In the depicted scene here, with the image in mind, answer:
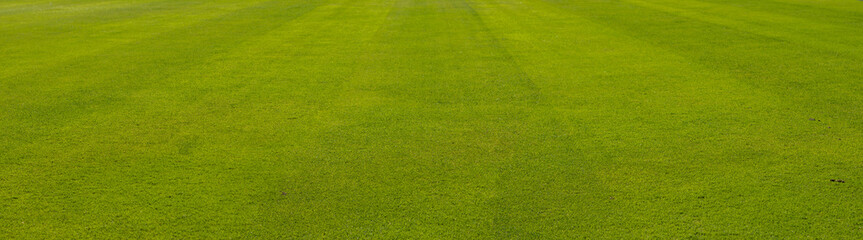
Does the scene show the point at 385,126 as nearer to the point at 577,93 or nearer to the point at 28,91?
the point at 577,93

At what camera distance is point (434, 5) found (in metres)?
16.7

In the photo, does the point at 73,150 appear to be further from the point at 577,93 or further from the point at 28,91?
the point at 577,93

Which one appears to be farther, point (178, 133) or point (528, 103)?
point (528, 103)

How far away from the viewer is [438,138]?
15.8 feet

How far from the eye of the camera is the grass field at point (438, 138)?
3.51 meters

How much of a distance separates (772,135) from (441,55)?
15.3 feet

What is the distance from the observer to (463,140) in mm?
4773

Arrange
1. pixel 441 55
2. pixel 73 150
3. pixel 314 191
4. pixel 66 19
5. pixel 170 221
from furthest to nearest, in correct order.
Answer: pixel 66 19 < pixel 441 55 < pixel 73 150 < pixel 314 191 < pixel 170 221

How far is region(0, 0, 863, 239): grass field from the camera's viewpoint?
3506 mm

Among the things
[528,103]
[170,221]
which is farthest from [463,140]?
[170,221]

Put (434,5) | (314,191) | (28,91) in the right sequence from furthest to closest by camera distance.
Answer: (434,5), (28,91), (314,191)

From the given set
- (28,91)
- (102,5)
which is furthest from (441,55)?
(102,5)

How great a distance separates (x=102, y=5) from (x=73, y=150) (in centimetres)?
1502

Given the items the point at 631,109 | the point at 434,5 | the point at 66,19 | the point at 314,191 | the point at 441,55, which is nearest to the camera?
the point at 314,191
